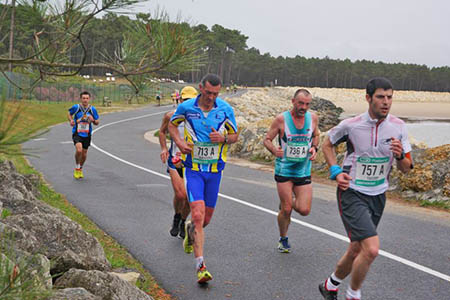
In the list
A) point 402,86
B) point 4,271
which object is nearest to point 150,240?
point 4,271

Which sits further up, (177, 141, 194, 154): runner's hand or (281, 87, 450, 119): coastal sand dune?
(177, 141, 194, 154): runner's hand

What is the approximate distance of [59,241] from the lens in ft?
17.0

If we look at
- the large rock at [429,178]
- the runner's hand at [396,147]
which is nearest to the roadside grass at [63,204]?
the runner's hand at [396,147]

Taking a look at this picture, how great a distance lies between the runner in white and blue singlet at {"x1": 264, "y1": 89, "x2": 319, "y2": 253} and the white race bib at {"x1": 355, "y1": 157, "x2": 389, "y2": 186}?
1.82m

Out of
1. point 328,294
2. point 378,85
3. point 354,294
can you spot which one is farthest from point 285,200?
point 378,85

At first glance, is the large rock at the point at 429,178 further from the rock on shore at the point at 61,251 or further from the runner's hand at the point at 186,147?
the rock on shore at the point at 61,251

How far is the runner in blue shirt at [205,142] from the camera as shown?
19.9ft

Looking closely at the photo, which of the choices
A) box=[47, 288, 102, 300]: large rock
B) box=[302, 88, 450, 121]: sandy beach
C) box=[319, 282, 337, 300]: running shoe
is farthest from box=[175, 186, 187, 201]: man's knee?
box=[302, 88, 450, 121]: sandy beach

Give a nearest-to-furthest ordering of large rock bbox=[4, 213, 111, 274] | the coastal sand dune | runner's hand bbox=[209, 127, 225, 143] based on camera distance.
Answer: large rock bbox=[4, 213, 111, 274], runner's hand bbox=[209, 127, 225, 143], the coastal sand dune

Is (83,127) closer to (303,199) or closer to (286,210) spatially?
(286,210)

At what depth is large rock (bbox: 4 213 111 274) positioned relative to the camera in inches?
180

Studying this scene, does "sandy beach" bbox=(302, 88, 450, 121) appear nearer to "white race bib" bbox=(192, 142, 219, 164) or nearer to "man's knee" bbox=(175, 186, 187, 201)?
"man's knee" bbox=(175, 186, 187, 201)

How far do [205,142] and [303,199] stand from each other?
5.05 feet

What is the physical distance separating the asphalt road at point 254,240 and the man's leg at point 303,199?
2.05ft
